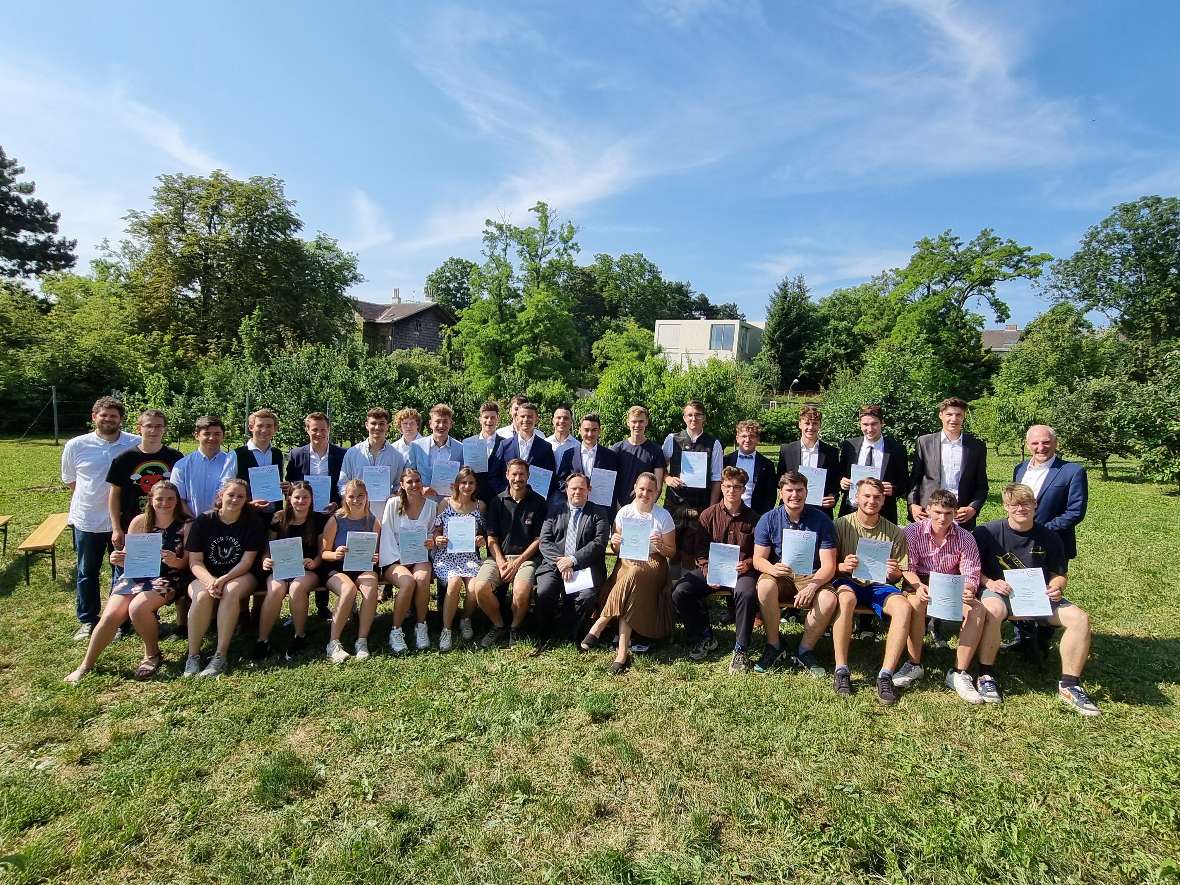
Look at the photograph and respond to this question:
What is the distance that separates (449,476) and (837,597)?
3.69 metres

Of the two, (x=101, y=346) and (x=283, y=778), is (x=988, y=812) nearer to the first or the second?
(x=283, y=778)

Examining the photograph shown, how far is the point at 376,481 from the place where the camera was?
18.5 ft

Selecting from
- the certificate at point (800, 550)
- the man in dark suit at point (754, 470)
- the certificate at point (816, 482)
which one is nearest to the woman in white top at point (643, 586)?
the certificate at point (800, 550)

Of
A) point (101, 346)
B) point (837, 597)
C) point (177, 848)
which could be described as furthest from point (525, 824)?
point (101, 346)

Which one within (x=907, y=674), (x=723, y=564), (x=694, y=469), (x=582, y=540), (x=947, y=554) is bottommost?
(x=907, y=674)

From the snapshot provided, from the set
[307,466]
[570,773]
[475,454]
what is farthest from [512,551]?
[570,773]

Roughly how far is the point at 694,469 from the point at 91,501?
5.47 meters

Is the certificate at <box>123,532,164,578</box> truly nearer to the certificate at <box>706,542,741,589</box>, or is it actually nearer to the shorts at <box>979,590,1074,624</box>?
the certificate at <box>706,542,741,589</box>

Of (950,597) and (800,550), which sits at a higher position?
(800,550)

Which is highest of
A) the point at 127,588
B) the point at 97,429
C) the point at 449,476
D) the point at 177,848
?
the point at 97,429

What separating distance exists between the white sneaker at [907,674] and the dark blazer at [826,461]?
1.66 meters

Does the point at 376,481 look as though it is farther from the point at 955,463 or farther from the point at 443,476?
the point at 955,463

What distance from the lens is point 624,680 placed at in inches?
186

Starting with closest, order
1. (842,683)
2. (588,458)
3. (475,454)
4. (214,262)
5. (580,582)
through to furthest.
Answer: (842,683) < (580,582) < (588,458) < (475,454) < (214,262)
